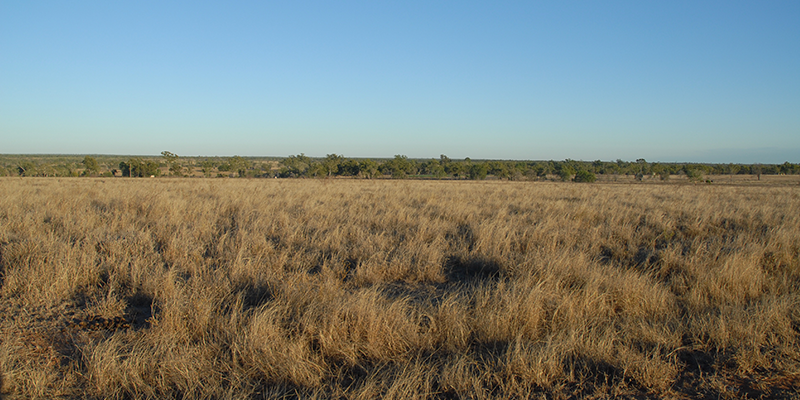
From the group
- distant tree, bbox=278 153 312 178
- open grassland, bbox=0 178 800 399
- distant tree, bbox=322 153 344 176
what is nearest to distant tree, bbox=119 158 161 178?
distant tree, bbox=278 153 312 178

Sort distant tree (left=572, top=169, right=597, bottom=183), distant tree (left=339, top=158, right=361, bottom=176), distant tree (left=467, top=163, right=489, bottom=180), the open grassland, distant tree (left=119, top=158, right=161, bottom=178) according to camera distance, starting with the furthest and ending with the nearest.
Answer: distant tree (left=467, top=163, right=489, bottom=180) < distant tree (left=339, top=158, right=361, bottom=176) < distant tree (left=572, top=169, right=597, bottom=183) < distant tree (left=119, top=158, right=161, bottom=178) < the open grassland

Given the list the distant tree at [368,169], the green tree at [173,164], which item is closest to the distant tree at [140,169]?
the green tree at [173,164]

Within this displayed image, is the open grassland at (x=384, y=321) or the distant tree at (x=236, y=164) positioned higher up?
the distant tree at (x=236, y=164)

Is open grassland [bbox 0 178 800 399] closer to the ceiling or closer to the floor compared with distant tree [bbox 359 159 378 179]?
closer to the floor

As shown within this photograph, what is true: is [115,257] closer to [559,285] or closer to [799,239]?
[559,285]

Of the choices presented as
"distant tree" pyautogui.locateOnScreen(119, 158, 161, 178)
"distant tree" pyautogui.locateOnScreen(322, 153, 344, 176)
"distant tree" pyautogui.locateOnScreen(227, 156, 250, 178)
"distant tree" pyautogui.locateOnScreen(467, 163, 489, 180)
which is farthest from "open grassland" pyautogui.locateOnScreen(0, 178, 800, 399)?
"distant tree" pyautogui.locateOnScreen(227, 156, 250, 178)

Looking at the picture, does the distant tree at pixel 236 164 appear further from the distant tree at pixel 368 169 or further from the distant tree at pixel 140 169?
the distant tree at pixel 368 169

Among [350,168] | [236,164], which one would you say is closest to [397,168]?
[350,168]

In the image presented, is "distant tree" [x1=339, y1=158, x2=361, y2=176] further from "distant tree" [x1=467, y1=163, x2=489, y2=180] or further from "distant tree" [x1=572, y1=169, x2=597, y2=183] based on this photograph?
"distant tree" [x1=572, y1=169, x2=597, y2=183]

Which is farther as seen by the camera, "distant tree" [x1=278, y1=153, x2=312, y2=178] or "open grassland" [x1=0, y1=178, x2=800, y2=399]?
"distant tree" [x1=278, y1=153, x2=312, y2=178]

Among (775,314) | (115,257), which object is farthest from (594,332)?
(115,257)

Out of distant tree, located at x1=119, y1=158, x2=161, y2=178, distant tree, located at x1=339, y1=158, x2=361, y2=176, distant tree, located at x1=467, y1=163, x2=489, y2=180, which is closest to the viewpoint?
distant tree, located at x1=119, y1=158, x2=161, y2=178

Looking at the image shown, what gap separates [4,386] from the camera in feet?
8.24

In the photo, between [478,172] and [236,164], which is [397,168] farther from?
[236,164]
